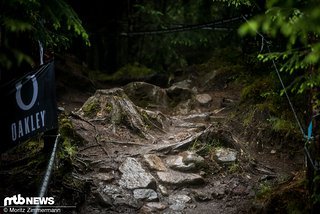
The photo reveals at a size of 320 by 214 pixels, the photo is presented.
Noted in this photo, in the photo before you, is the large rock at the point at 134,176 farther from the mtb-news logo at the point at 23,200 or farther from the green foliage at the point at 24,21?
the green foliage at the point at 24,21

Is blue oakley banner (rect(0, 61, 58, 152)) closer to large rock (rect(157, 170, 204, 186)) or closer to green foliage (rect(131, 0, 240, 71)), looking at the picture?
large rock (rect(157, 170, 204, 186))

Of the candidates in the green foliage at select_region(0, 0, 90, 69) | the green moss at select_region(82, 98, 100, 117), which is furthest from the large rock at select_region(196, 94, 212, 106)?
the green foliage at select_region(0, 0, 90, 69)

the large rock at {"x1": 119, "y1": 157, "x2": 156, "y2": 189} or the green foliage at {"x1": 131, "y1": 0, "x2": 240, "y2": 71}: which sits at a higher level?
the green foliage at {"x1": 131, "y1": 0, "x2": 240, "y2": 71}

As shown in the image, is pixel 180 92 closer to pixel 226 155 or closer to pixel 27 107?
pixel 226 155

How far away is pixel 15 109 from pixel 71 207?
207 centimetres

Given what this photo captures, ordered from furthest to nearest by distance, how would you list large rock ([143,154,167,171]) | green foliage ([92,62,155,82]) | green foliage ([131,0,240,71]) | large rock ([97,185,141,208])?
green foliage ([92,62,155,82]) < green foliage ([131,0,240,71]) < large rock ([143,154,167,171]) < large rock ([97,185,141,208])

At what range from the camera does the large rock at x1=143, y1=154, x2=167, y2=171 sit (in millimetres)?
7158

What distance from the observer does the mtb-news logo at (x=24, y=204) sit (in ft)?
15.8

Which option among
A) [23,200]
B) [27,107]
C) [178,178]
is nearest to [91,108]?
[178,178]

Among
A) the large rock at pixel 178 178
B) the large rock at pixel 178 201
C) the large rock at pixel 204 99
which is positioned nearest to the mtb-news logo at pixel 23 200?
the large rock at pixel 178 201

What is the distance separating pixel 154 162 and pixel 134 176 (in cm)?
67

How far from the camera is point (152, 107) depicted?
12539 millimetres

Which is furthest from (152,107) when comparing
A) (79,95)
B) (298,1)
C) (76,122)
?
(298,1)

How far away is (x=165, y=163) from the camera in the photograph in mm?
7520
